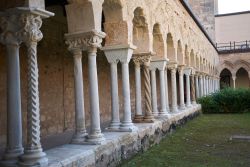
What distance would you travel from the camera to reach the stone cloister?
4234 mm

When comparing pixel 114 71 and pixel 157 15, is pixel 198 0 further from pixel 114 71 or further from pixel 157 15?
pixel 114 71

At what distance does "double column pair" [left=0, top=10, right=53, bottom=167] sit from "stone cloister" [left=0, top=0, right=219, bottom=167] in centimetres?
1

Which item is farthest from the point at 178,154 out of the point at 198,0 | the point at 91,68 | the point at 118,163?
the point at 198,0

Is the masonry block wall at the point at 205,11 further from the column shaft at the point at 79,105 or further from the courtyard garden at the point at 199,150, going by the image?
the column shaft at the point at 79,105

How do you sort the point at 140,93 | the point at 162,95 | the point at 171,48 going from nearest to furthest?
the point at 140,93 < the point at 162,95 < the point at 171,48

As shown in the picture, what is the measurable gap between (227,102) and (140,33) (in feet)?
35.2

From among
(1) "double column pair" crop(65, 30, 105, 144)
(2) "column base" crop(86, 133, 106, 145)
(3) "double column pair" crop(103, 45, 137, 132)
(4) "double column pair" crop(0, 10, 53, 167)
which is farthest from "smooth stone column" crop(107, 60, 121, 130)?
(4) "double column pair" crop(0, 10, 53, 167)

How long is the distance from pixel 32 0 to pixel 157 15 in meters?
6.23

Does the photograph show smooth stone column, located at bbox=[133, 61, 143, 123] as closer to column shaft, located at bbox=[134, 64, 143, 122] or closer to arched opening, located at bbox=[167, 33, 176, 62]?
column shaft, located at bbox=[134, 64, 143, 122]

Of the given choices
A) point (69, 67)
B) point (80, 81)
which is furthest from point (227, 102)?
point (80, 81)

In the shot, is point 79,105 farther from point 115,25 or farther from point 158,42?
point 158,42

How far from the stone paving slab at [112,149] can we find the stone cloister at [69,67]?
164 mm

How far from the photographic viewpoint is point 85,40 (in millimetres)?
5848

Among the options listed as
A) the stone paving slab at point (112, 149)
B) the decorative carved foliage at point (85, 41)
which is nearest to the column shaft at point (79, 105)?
the decorative carved foliage at point (85, 41)
